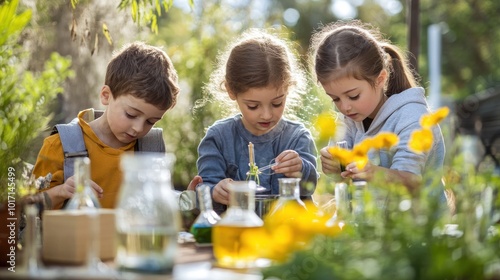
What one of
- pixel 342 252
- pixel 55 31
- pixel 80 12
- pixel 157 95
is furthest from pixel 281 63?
pixel 55 31

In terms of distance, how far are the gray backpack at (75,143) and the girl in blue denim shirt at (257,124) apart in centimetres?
19

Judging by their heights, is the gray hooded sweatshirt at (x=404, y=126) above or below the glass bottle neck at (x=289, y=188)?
above

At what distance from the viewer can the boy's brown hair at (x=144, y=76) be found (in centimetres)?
285

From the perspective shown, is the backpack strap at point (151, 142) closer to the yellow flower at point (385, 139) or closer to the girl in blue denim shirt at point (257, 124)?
the girl in blue denim shirt at point (257, 124)

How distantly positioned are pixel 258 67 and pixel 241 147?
Result: 13.1 inches

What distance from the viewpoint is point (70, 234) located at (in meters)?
1.42

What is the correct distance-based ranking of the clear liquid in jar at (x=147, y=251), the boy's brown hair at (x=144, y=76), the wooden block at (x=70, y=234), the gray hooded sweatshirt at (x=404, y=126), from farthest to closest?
the boy's brown hair at (x=144, y=76), the gray hooded sweatshirt at (x=404, y=126), the wooden block at (x=70, y=234), the clear liquid in jar at (x=147, y=251)

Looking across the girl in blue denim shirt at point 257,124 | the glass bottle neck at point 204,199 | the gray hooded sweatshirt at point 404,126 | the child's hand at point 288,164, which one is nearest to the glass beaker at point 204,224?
the glass bottle neck at point 204,199

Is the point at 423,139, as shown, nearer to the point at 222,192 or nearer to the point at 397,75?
the point at 222,192

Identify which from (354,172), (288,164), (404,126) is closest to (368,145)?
(354,172)

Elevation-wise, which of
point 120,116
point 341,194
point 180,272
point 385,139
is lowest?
point 180,272

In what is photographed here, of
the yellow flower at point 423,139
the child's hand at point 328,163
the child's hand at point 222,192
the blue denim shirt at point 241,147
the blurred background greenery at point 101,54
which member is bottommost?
the child's hand at point 222,192

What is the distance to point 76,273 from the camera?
110 centimetres

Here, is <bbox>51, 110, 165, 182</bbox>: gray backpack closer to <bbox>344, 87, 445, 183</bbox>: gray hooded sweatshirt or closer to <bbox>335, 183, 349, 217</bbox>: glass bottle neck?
<bbox>344, 87, 445, 183</bbox>: gray hooded sweatshirt
